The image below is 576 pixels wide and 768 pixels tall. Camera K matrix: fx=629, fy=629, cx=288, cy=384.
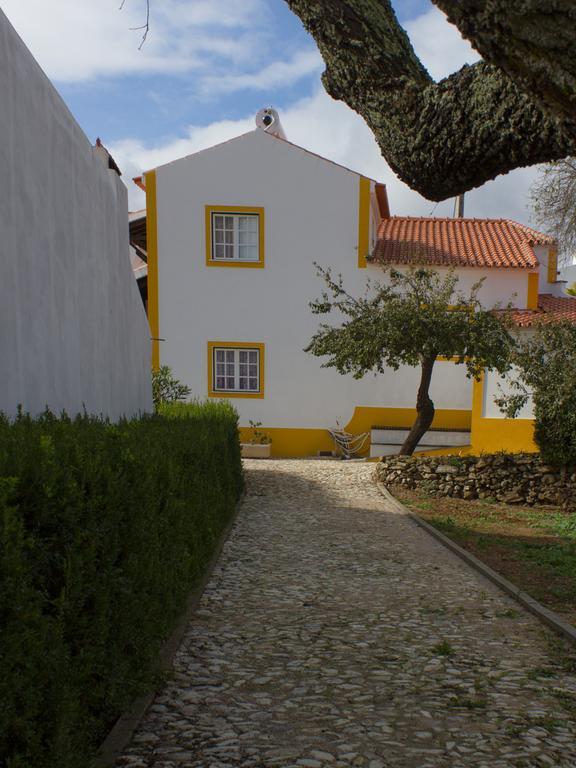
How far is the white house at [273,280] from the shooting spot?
17.1 meters

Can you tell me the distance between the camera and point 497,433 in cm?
1399

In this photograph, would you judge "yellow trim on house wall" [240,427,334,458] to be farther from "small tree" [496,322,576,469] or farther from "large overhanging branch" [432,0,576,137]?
"large overhanging branch" [432,0,576,137]

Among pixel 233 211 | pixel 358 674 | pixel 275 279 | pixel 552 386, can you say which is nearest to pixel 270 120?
pixel 233 211

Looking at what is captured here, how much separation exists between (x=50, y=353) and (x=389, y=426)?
12723 mm

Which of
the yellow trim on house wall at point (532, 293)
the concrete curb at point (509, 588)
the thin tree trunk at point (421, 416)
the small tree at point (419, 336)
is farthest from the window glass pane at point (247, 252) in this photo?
the concrete curb at point (509, 588)

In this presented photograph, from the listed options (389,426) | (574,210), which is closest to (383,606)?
(574,210)

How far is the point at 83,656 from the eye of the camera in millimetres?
2746

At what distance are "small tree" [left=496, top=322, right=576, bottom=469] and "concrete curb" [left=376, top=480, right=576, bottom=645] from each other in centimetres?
355

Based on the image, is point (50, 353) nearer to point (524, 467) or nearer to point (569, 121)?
point (569, 121)

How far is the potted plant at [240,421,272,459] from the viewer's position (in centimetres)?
1686

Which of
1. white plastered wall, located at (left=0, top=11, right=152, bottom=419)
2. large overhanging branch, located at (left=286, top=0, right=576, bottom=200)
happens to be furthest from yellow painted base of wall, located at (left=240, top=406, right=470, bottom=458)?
large overhanging branch, located at (left=286, top=0, right=576, bottom=200)

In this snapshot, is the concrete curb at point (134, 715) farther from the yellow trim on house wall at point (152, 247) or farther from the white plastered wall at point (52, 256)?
the yellow trim on house wall at point (152, 247)

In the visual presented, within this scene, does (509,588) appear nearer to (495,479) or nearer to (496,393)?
(495,479)

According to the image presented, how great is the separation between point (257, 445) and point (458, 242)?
8.55m
